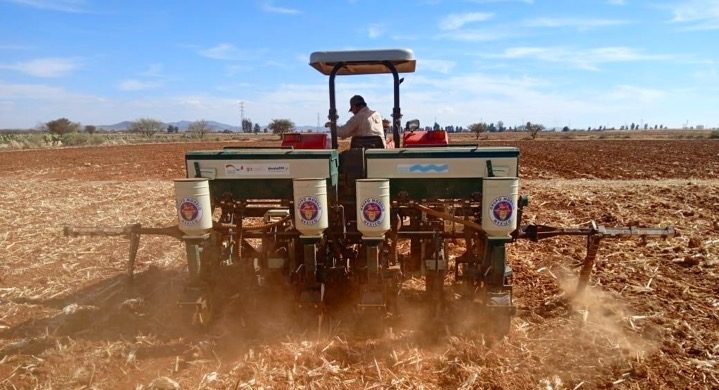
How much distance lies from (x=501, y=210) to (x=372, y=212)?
Answer: 119cm

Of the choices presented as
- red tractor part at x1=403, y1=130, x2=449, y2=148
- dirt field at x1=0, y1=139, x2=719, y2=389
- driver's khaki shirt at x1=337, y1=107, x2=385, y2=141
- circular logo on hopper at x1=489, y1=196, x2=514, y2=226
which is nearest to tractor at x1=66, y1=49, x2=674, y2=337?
circular logo on hopper at x1=489, y1=196, x2=514, y2=226

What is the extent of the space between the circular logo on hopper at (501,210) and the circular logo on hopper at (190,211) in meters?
2.76

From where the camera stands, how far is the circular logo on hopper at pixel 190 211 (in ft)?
14.6

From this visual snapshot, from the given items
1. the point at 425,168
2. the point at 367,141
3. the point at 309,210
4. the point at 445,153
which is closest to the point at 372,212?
the point at 309,210

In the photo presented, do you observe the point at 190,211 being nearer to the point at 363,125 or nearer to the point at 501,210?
the point at 363,125

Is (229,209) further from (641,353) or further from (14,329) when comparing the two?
(641,353)

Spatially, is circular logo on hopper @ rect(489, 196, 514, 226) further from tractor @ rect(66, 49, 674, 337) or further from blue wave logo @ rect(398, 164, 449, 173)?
blue wave logo @ rect(398, 164, 449, 173)

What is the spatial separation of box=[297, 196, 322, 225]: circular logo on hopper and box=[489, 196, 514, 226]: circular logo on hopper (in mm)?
1611

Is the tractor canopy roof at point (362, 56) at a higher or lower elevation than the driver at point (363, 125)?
higher

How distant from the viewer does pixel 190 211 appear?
14.7 feet

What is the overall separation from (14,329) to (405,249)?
526cm

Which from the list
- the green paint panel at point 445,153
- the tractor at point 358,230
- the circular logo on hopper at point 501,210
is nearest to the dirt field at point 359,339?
the tractor at point 358,230

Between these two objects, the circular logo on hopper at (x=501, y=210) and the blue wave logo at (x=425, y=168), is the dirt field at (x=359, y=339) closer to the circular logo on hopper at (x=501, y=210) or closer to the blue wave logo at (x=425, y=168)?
the circular logo on hopper at (x=501, y=210)

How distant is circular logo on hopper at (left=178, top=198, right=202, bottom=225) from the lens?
176 inches
